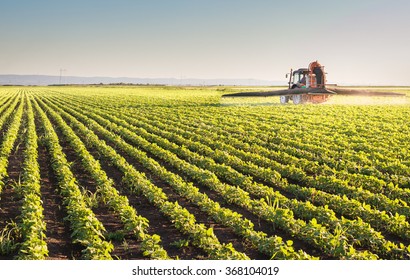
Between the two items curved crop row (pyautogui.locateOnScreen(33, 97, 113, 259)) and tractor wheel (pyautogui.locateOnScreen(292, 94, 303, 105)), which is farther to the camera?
tractor wheel (pyautogui.locateOnScreen(292, 94, 303, 105))

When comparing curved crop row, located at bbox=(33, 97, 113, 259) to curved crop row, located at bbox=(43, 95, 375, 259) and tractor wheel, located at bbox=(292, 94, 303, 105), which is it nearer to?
curved crop row, located at bbox=(43, 95, 375, 259)

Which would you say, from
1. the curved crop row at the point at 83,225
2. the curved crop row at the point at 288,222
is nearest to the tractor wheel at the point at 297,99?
the curved crop row at the point at 288,222

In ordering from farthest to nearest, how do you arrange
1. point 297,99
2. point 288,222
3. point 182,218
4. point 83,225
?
point 297,99 → point 182,218 → point 288,222 → point 83,225

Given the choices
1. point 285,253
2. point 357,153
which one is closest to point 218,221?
point 285,253

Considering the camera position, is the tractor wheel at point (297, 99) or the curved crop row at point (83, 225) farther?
the tractor wheel at point (297, 99)

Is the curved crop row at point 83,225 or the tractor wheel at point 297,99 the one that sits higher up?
the tractor wheel at point 297,99

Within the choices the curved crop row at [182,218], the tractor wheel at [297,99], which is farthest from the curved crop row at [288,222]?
the tractor wheel at [297,99]

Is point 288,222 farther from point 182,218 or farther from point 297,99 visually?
point 297,99

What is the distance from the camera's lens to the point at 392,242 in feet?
20.7

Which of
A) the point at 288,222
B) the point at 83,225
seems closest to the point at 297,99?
A: the point at 288,222

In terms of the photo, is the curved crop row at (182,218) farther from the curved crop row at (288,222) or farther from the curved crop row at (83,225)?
Answer: the curved crop row at (83,225)

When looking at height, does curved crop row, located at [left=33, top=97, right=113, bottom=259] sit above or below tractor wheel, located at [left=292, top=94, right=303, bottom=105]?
below

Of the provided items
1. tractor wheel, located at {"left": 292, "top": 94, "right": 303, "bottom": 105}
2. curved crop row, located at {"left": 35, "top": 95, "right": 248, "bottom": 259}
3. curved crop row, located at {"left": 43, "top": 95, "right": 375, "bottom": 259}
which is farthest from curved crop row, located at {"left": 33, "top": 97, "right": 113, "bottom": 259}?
tractor wheel, located at {"left": 292, "top": 94, "right": 303, "bottom": 105}

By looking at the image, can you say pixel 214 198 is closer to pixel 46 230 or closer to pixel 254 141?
pixel 46 230
